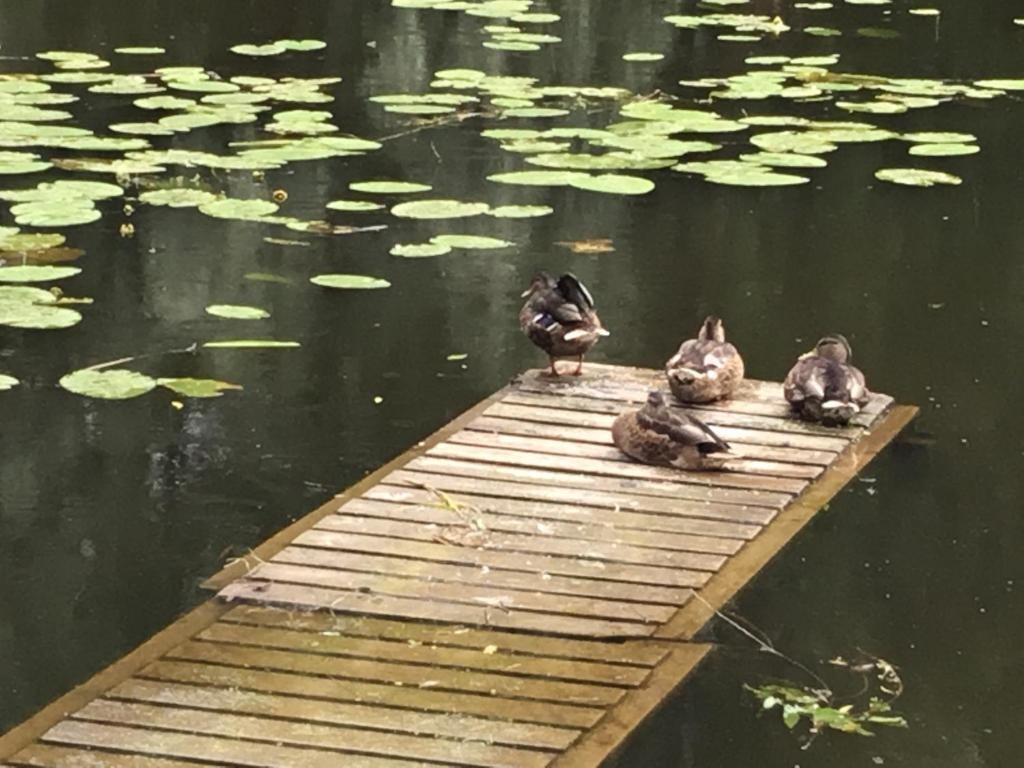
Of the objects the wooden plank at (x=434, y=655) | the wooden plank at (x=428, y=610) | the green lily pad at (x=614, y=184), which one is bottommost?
the wooden plank at (x=434, y=655)

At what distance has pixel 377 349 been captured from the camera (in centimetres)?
605

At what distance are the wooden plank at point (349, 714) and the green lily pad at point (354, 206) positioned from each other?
3.96 metres

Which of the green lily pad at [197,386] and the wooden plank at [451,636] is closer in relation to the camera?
the wooden plank at [451,636]

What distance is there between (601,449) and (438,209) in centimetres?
253

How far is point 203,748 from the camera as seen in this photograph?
354cm

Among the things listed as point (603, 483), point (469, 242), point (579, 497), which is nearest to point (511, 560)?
point (579, 497)

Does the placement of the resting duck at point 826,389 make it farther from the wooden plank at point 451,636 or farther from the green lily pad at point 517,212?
the green lily pad at point 517,212

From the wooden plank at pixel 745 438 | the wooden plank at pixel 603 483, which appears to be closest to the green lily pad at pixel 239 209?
the wooden plank at pixel 745 438

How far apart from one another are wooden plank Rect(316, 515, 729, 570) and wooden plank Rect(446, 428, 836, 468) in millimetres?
550

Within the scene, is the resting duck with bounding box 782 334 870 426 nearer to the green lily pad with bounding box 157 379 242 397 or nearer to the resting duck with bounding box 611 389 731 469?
the resting duck with bounding box 611 389 731 469

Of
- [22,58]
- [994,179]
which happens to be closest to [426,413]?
[994,179]

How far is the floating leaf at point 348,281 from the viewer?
21.7 ft

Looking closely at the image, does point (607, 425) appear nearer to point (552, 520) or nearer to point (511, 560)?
point (552, 520)

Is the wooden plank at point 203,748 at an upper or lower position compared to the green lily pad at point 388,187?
lower
